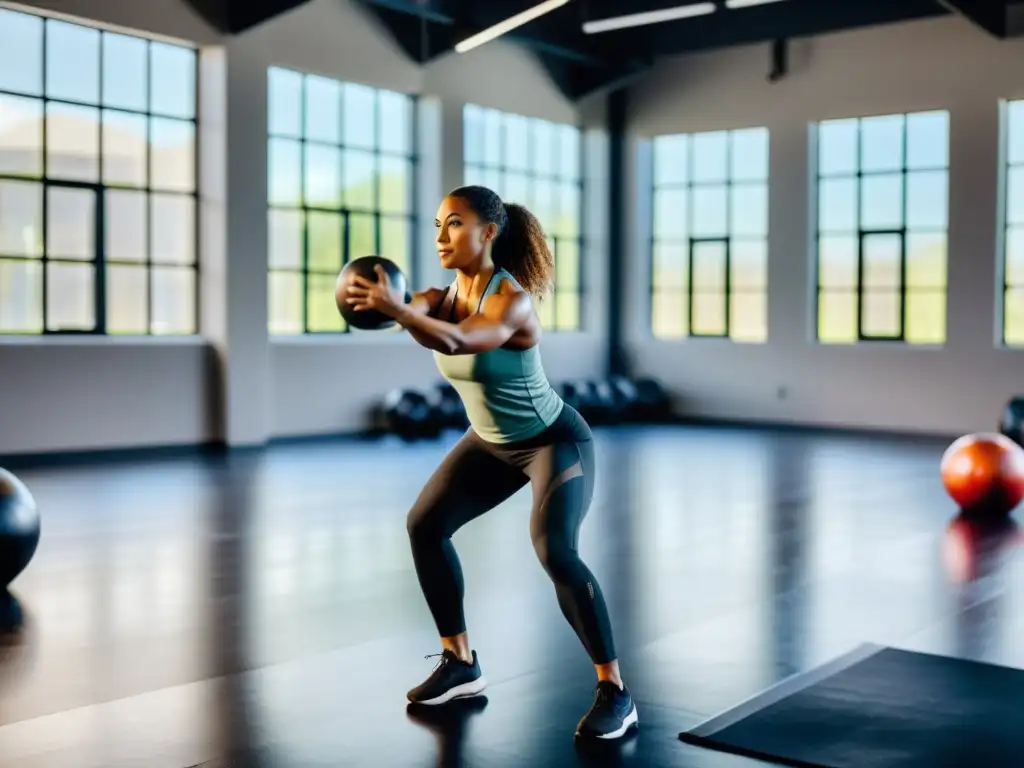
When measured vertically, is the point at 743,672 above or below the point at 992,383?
below

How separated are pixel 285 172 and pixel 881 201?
19.3 ft

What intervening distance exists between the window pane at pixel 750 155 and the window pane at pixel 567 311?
7.30ft

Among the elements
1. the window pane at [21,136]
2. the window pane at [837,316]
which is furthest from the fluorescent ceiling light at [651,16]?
the window pane at [21,136]

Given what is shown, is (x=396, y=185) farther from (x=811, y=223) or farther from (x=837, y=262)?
(x=837, y=262)

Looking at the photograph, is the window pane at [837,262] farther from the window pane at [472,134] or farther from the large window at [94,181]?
the large window at [94,181]

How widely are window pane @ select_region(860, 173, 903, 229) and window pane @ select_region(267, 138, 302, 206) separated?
5.63 metres

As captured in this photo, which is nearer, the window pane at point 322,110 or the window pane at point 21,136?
the window pane at point 21,136

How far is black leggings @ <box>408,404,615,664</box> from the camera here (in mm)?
3178

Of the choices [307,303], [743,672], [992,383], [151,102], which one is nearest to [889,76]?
[992,383]

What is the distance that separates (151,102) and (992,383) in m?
7.96

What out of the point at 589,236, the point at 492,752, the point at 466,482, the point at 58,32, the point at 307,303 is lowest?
the point at 492,752

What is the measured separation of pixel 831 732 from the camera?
322 centimetres

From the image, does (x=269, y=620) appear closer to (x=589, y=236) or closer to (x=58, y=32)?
(x=58, y=32)

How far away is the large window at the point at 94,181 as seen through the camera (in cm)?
935
